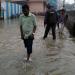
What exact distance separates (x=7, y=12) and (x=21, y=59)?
34.4 meters

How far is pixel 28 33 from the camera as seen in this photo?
887 centimetres

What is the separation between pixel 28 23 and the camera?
8.84m

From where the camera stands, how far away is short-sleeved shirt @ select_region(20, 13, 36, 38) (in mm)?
8797

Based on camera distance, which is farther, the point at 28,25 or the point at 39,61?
the point at 39,61

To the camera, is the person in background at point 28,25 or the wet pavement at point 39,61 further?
the person in background at point 28,25

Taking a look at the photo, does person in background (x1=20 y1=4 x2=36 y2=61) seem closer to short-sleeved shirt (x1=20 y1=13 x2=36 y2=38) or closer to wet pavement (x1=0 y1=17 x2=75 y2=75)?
short-sleeved shirt (x1=20 y1=13 x2=36 y2=38)

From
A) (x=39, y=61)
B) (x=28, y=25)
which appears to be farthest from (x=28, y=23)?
(x=39, y=61)

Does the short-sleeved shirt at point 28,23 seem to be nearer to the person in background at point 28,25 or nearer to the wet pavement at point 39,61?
the person in background at point 28,25

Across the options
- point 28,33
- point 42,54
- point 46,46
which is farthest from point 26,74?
point 46,46

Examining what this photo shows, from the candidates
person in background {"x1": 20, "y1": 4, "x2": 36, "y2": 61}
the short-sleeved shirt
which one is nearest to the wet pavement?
person in background {"x1": 20, "y1": 4, "x2": 36, "y2": 61}

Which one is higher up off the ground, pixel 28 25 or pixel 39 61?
pixel 28 25

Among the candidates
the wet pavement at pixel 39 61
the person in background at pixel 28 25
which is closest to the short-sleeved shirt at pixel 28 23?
the person in background at pixel 28 25

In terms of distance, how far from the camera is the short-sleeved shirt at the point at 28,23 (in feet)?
28.9

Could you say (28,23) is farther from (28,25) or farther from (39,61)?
(39,61)
